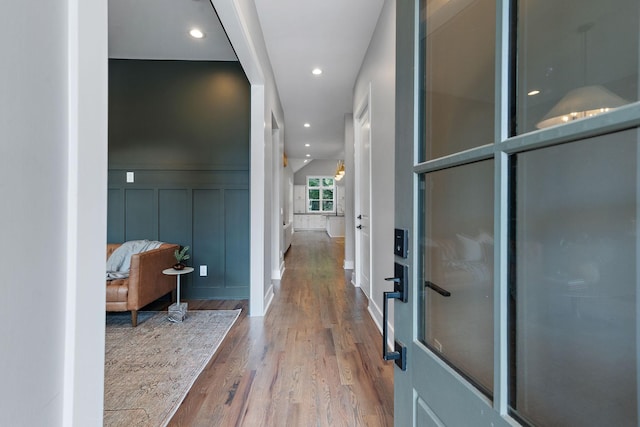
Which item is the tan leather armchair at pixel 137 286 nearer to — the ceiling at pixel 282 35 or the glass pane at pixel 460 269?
the ceiling at pixel 282 35

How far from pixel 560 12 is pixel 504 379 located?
26.0 inches

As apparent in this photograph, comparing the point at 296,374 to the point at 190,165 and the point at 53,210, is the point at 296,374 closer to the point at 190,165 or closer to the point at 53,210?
the point at 53,210

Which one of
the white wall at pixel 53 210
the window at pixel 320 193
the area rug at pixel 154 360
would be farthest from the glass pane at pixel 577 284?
the window at pixel 320 193

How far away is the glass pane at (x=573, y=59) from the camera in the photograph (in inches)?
Answer: 16.1

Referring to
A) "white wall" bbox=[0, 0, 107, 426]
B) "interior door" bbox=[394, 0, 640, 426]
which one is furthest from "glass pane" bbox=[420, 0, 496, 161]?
"white wall" bbox=[0, 0, 107, 426]

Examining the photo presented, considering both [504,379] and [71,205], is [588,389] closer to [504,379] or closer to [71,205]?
[504,379]

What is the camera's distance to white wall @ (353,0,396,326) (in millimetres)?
2473

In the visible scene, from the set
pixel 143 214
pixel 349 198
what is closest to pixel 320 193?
pixel 349 198

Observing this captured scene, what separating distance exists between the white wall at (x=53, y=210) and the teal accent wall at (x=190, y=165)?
295cm

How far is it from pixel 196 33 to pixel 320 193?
38.8ft

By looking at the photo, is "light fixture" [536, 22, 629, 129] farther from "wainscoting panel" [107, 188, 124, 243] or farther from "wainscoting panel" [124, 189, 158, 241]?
"wainscoting panel" [107, 188, 124, 243]

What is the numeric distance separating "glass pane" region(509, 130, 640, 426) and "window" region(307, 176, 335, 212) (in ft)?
46.6

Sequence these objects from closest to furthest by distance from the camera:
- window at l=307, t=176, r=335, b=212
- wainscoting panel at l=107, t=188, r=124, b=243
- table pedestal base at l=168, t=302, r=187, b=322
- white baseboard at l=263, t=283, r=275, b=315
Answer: table pedestal base at l=168, t=302, r=187, b=322, white baseboard at l=263, t=283, r=275, b=315, wainscoting panel at l=107, t=188, r=124, b=243, window at l=307, t=176, r=335, b=212

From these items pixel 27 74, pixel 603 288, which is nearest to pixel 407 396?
pixel 603 288
